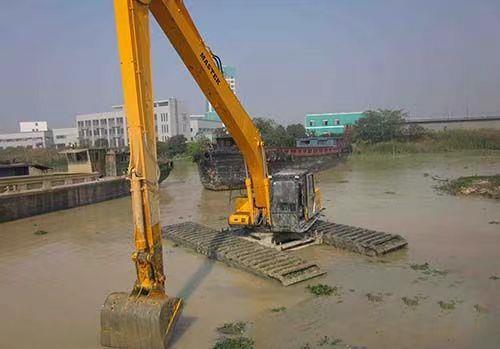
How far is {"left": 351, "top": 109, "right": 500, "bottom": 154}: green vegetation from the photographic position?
54.5 meters

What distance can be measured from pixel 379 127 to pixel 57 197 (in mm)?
49699

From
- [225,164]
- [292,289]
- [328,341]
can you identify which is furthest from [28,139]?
[328,341]

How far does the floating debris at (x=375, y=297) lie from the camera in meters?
7.67

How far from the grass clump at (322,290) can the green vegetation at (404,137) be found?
49728 millimetres

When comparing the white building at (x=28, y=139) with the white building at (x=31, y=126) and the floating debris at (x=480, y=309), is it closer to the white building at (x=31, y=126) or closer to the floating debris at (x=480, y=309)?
the white building at (x=31, y=126)

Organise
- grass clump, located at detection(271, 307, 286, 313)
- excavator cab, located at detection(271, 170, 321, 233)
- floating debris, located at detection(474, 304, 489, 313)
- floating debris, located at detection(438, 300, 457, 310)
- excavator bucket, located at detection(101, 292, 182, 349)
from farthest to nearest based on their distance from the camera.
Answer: excavator cab, located at detection(271, 170, 321, 233) → grass clump, located at detection(271, 307, 286, 313) → floating debris, located at detection(438, 300, 457, 310) → floating debris, located at detection(474, 304, 489, 313) → excavator bucket, located at detection(101, 292, 182, 349)

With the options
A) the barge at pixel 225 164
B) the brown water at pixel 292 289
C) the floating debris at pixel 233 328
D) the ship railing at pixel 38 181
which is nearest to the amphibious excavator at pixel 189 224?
the brown water at pixel 292 289

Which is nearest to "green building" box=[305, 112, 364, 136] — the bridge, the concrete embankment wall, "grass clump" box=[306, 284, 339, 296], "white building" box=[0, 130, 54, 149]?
the bridge

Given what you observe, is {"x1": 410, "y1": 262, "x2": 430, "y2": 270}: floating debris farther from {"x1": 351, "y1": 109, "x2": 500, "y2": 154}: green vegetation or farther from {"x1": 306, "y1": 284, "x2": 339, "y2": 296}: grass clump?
{"x1": 351, "y1": 109, "x2": 500, "y2": 154}: green vegetation

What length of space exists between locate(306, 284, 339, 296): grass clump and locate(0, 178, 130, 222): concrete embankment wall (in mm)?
14689

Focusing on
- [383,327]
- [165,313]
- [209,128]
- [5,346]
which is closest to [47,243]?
[5,346]

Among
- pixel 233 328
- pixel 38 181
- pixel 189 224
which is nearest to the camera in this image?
pixel 233 328

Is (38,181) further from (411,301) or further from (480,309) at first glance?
(480,309)

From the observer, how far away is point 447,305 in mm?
7305
